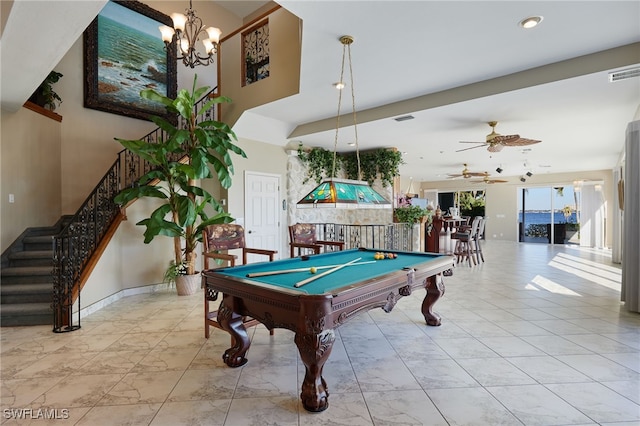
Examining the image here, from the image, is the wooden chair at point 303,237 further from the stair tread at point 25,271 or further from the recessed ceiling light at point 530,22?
the stair tread at point 25,271

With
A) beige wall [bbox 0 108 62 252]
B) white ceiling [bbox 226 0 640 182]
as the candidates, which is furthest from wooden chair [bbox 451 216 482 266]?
beige wall [bbox 0 108 62 252]

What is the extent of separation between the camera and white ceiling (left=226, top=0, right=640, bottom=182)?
2.89m

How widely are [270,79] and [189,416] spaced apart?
482 centimetres

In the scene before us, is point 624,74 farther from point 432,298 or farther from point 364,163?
point 364,163

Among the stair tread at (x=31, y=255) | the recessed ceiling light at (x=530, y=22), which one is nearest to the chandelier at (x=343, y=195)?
the recessed ceiling light at (x=530, y=22)

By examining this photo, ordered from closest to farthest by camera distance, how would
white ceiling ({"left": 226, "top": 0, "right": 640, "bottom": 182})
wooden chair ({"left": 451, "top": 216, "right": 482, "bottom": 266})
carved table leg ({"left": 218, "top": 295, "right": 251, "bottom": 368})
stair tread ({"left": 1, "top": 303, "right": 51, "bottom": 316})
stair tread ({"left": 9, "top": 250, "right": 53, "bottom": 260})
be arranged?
carved table leg ({"left": 218, "top": 295, "right": 251, "bottom": 368})
white ceiling ({"left": 226, "top": 0, "right": 640, "bottom": 182})
stair tread ({"left": 1, "top": 303, "right": 51, "bottom": 316})
stair tread ({"left": 9, "top": 250, "right": 53, "bottom": 260})
wooden chair ({"left": 451, "top": 216, "right": 482, "bottom": 266})

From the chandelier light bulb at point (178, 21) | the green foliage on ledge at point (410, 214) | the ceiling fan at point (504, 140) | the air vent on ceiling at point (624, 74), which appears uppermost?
the chandelier light bulb at point (178, 21)

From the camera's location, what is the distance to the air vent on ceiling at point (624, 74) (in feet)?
11.3

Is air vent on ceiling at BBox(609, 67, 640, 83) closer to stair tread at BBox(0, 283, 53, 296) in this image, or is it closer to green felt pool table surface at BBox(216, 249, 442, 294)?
green felt pool table surface at BBox(216, 249, 442, 294)

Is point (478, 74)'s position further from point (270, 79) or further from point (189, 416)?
point (189, 416)

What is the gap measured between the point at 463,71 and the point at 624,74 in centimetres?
168

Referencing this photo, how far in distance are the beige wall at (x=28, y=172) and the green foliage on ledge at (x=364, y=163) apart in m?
4.69

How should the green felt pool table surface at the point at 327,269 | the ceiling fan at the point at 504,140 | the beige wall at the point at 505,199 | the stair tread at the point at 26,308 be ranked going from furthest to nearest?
the beige wall at the point at 505,199 < the ceiling fan at the point at 504,140 < the stair tread at the point at 26,308 < the green felt pool table surface at the point at 327,269

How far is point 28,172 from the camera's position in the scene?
199 inches
